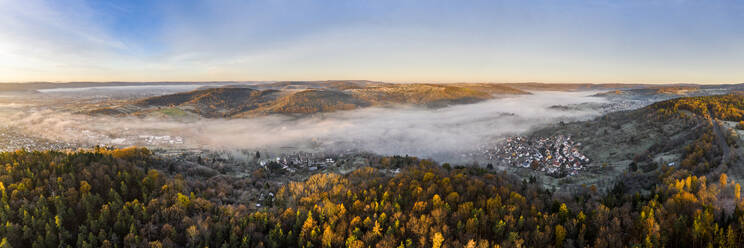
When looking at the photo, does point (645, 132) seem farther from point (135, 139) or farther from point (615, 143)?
point (135, 139)

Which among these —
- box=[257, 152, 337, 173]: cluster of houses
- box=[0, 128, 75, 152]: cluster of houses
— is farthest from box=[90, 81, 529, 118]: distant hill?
box=[257, 152, 337, 173]: cluster of houses

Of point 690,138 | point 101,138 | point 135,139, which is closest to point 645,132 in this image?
point 690,138

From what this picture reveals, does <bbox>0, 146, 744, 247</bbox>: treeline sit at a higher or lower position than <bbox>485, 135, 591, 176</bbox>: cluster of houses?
higher

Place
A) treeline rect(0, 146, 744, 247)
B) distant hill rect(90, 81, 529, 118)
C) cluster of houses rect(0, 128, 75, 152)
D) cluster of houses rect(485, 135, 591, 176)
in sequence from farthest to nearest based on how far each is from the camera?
distant hill rect(90, 81, 529, 118)
cluster of houses rect(0, 128, 75, 152)
cluster of houses rect(485, 135, 591, 176)
treeline rect(0, 146, 744, 247)

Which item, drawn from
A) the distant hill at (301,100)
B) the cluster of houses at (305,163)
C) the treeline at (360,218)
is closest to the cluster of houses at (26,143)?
the cluster of houses at (305,163)

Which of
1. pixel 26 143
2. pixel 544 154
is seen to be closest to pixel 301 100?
pixel 26 143

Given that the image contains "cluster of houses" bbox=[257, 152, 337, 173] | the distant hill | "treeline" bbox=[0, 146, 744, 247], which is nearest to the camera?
"treeline" bbox=[0, 146, 744, 247]

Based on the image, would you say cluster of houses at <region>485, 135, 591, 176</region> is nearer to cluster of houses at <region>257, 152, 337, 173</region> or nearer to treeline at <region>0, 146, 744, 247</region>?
treeline at <region>0, 146, 744, 247</region>
